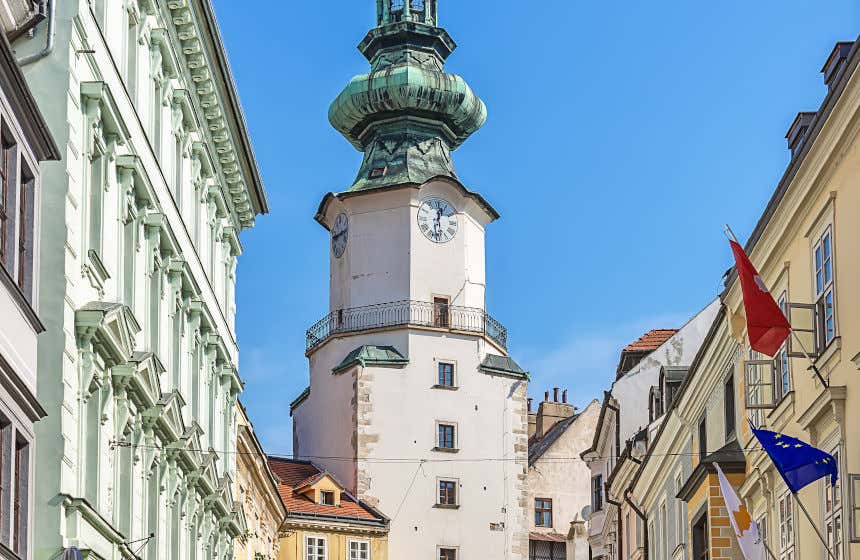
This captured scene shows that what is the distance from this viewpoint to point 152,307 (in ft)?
95.3

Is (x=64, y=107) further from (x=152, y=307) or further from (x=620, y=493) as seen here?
(x=620, y=493)

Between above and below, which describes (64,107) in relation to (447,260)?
below

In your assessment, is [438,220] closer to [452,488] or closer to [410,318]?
[410,318]

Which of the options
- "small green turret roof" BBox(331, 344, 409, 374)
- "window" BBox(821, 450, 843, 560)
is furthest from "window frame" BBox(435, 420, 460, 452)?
"window" BBox(821, 450, 843, 560)

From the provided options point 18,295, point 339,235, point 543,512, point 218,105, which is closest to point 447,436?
point 339,235

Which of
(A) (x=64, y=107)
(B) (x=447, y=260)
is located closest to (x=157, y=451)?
(A) (x=64, y=107)

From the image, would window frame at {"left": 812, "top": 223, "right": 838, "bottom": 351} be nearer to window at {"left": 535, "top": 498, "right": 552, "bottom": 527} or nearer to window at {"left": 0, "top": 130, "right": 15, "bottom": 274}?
window at {"left": 0, "top": 130, "right": 15, "bottom": 274}

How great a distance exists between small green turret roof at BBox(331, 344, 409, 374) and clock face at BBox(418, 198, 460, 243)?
17.0 ft

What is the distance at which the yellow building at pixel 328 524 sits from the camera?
7388 cm

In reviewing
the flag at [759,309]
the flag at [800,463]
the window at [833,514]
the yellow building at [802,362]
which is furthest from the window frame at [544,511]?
the flag at [800,463]

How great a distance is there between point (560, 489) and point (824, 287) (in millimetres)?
63529

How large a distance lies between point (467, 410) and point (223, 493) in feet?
132

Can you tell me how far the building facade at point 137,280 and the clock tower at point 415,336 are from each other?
35.9 meters

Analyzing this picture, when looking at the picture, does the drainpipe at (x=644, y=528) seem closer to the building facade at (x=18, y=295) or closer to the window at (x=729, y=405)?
the window at (x=729, y=405)
